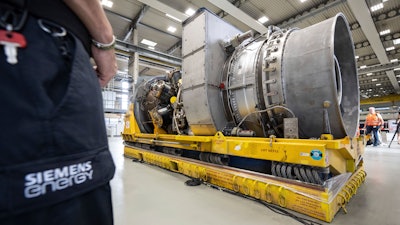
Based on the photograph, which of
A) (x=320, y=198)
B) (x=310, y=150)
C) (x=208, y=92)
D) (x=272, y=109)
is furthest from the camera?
(x=208, y=92)

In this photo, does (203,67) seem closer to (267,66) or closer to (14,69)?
(267,66)

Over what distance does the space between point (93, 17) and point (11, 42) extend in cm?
30

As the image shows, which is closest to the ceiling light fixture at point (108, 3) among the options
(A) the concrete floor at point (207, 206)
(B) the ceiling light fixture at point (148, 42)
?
(B) the ceiling light fixture at point (148, 42)

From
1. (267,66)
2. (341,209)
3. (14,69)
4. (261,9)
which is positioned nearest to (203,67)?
(267,66)

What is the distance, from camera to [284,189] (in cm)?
199

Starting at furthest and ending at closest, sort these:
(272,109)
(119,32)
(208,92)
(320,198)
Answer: (119,32) → (208,92) → (272,109) → (320,198)

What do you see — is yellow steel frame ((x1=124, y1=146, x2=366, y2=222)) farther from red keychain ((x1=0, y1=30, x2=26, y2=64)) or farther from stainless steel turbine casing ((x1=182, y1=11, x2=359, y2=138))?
red keychain ((x1=0, y1=30, x2=26, y2=64))

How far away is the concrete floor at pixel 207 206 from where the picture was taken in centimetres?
177

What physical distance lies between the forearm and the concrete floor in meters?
1.57

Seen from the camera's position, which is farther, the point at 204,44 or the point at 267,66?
the point at 204,44

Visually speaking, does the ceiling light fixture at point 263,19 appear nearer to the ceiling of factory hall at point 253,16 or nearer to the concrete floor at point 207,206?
the ceiling of factory hall at point 253,16

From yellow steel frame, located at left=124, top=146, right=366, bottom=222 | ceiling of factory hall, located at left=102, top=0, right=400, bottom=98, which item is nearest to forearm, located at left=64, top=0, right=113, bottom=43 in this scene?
yellow steel frame, located at left=124, top=146, right=366, bottom=222

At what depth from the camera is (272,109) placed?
2.53 m

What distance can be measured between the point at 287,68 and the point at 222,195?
166 centimetres
